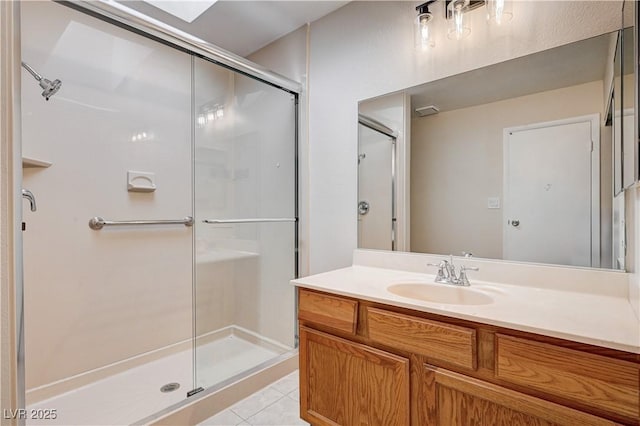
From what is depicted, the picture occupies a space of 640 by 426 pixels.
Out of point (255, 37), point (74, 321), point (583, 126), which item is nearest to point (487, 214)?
point (583, 126)

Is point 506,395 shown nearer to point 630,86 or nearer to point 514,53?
point 630,86

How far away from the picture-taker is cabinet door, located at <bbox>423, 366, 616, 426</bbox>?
890 millimetres

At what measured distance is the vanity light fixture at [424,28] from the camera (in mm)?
1629

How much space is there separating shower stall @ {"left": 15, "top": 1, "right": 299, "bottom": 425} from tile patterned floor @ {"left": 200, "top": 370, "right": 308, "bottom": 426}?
0.51ft

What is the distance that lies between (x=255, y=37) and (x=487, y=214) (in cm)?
215

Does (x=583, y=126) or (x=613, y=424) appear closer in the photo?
(x=613, y=424)

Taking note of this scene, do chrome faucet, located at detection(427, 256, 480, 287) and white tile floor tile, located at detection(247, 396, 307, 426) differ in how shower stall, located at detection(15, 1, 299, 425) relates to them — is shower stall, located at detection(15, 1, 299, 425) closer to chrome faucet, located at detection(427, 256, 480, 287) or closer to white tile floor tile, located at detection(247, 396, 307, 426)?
white tile floor tile, located at detection(247, 396, 307, 426)

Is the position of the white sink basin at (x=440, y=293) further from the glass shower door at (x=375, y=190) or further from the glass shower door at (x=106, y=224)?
the glass shower door at (x=106, y=224)

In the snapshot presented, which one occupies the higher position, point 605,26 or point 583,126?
point 605,26

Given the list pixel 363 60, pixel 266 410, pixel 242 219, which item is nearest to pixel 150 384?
pixel 266 410

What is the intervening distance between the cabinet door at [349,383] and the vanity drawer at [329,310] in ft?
0.22

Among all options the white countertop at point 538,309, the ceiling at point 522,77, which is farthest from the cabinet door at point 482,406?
the ceiling at point 522,77

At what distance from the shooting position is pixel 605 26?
1233mm

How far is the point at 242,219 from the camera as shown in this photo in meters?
2.27
